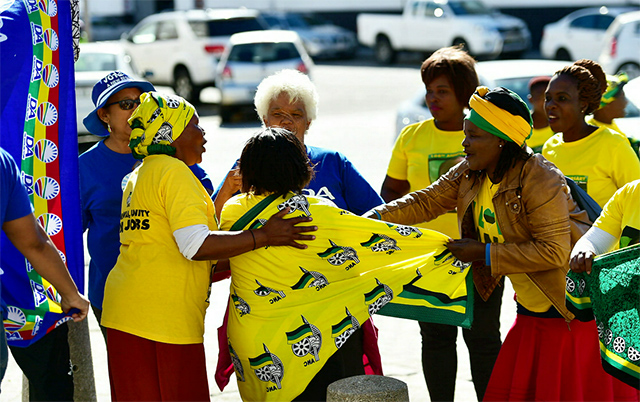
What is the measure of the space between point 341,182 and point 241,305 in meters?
0.96

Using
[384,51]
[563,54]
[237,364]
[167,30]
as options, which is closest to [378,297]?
[237,364]

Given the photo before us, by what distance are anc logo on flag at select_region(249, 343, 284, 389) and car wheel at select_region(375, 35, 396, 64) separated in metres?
26.0

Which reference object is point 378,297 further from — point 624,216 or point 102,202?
point 102,202

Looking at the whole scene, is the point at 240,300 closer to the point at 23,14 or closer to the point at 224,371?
the point at 224,371

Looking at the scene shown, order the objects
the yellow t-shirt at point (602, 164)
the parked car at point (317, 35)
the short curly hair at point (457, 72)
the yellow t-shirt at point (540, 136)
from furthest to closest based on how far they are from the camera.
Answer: the parked car at point (317, 35) → the yellow t-shirt at point (540, 136) → the short curly hair at point (457, 72) → the yellow t-shirt at point (602, 164)

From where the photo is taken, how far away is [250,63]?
59.6 ft

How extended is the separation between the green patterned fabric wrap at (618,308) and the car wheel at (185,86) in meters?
17.8

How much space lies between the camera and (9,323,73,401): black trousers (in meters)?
3.85

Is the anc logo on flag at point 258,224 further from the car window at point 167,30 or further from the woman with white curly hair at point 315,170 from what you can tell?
the car window at point 167,30

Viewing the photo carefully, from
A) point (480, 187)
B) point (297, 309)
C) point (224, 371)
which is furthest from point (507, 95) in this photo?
point (224, 371)

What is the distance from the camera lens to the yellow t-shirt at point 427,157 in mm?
4824

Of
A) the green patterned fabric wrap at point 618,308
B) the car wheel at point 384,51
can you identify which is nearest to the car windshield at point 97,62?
the green patterned fabric wrap at point 618,308

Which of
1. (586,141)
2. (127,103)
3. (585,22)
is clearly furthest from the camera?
(585,22)

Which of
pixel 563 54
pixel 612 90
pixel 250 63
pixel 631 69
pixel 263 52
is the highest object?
pixel 612 90
